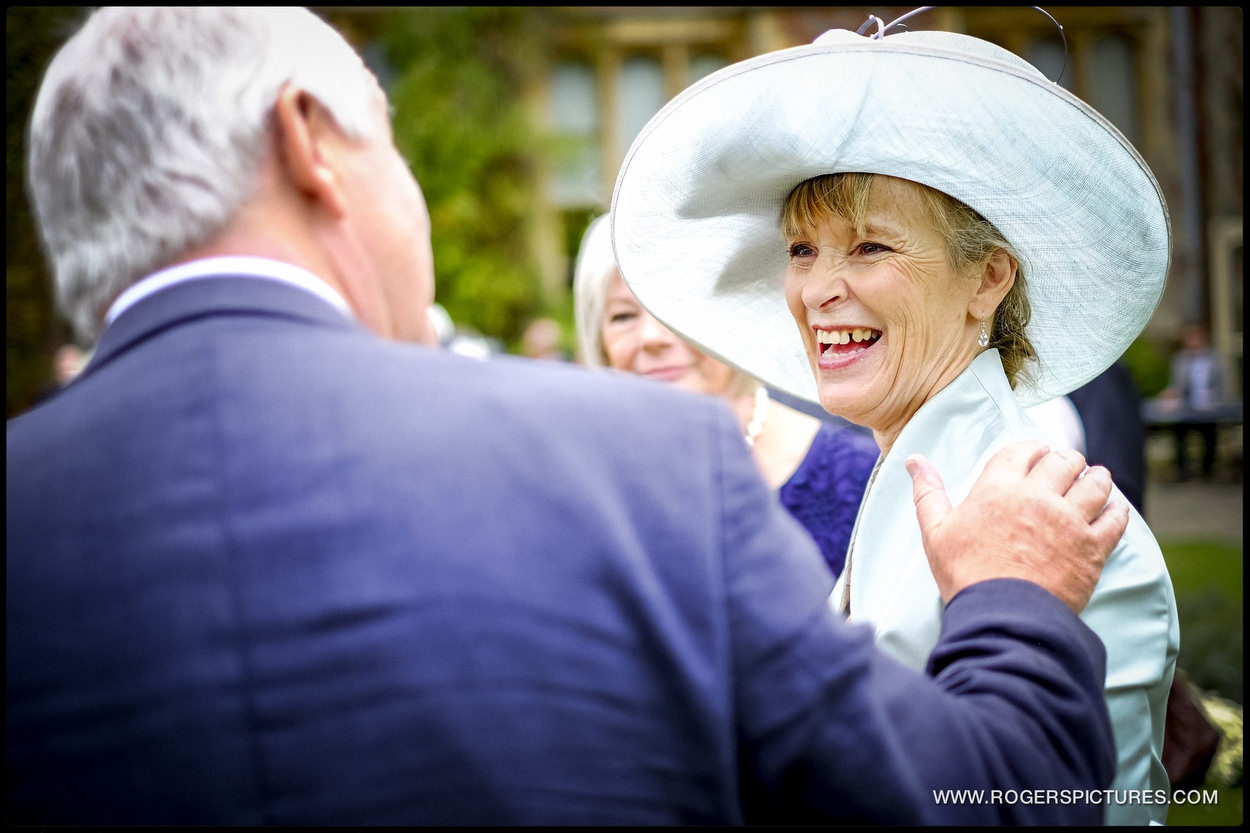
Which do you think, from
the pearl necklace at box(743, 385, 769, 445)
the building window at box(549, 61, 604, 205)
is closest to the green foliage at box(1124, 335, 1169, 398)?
the building window at box(549, 61, 604, 205)

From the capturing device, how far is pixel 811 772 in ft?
3.45

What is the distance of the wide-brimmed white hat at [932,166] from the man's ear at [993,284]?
35 mm

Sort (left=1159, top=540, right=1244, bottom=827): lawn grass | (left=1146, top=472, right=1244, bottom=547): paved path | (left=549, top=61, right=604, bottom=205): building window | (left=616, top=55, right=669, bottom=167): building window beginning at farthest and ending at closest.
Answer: (left=616, top=55, right=669, bottom=167): building window < (left=549, top=61, right=604, bottom=205): building window < (left=1146, top=472, right=1244, bottom=547): paved path < (left=1159, top=540, right=1244, bottom=827): lawn grass

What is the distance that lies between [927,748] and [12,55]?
6951mm

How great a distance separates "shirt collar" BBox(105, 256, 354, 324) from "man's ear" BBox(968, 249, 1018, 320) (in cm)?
135

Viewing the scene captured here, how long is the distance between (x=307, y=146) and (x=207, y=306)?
0.72ft

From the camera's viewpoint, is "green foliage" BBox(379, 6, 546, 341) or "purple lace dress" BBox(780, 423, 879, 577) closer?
"purple lace dress" BBox(780, 423, 879, 577)

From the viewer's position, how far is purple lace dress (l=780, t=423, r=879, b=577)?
321 centimetres

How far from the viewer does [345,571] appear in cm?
100

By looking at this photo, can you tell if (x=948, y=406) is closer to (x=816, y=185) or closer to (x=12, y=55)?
(x=816, y=185)

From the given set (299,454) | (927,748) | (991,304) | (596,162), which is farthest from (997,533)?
(596,162)

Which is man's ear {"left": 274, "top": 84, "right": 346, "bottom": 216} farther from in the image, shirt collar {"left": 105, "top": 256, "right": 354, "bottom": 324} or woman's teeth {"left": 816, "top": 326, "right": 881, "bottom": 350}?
woman's teeth {"left": 816, "top": 326, "right": 881, "bottom": 350}

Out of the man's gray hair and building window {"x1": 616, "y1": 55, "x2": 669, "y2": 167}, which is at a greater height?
building window {"x1": 616, "y1": 55, "x2": 669, "y2": 167}

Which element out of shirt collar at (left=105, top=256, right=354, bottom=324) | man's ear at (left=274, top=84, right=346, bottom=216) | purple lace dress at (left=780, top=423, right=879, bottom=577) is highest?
man's ear at (left=274, top=84, right=346, bottom=216)
